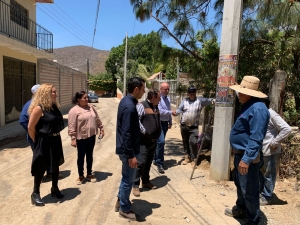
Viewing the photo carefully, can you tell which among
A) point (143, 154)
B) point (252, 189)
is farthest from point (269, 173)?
point (143, 154)

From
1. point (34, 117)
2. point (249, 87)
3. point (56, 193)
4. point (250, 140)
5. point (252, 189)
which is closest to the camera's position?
point (250, 140)

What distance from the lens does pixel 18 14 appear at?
37.7ft

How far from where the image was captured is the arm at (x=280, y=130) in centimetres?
345

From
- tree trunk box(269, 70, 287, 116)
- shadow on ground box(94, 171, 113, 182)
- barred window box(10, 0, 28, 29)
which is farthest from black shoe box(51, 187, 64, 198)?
barred window box(10, 0, 28, 29)

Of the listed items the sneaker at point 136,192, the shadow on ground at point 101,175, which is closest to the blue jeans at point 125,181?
the sneaker at point 136,192

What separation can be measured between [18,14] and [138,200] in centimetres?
1074

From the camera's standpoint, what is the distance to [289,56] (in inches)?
213

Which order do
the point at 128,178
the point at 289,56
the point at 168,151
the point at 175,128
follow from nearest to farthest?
the point at 128,178, the point at 289,56, the point at 168,151, the point at 175,128

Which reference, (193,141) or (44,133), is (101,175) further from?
(193,141)

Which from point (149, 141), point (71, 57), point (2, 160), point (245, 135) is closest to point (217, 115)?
point (149, 141)

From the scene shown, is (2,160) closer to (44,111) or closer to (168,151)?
(44,111)

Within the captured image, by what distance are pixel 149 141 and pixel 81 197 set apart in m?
1.28

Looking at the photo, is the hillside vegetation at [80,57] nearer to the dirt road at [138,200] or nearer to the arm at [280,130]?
the dirt road at [138,200]

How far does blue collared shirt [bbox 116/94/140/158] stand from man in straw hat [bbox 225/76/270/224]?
1.14m
